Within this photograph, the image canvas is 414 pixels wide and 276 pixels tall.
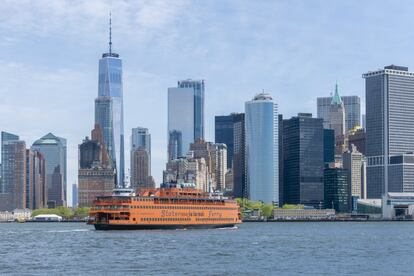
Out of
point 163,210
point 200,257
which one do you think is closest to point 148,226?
point 163,210

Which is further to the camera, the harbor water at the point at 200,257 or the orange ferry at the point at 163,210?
the orange ferry at the point at 163,210

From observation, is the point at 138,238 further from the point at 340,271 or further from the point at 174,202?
the point at 340,271

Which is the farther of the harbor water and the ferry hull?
the ferry hull

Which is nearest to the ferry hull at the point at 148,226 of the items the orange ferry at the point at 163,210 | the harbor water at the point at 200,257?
the orange ferry at the point at 163,210

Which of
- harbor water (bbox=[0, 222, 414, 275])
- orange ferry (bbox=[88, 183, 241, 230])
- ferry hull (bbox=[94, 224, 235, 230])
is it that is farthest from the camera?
ferry hull (bbox=[94, 224, 235, 230])

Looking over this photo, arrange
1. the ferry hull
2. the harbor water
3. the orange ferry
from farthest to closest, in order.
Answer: the ferry hull
the orange ferry
the harbor water

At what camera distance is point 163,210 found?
170625 millimetres

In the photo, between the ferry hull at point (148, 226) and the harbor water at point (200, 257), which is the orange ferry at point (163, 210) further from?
the harbor water at point (200, 257)

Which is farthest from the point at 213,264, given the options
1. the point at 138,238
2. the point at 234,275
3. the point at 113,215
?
the point at 113,215

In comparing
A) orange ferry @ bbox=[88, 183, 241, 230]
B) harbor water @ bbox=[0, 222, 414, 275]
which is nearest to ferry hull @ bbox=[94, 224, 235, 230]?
orange ferry @ bbox=[88, 183, 241, 230]

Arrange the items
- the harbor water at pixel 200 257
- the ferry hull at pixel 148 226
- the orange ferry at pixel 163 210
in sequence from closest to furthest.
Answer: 1. the harbor water at pixel 200 257
2. the orange ferry at pixel 163 210
3. the ferry hull at pixel 148 226

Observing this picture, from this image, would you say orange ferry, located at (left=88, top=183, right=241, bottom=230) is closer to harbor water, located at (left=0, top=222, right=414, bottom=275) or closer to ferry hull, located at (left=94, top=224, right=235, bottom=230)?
ferry hull, located at (left=94, top=224, right=235, bottom=230)

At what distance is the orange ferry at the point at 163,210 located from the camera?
163 m

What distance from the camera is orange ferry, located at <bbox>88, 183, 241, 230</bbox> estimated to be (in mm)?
162625
